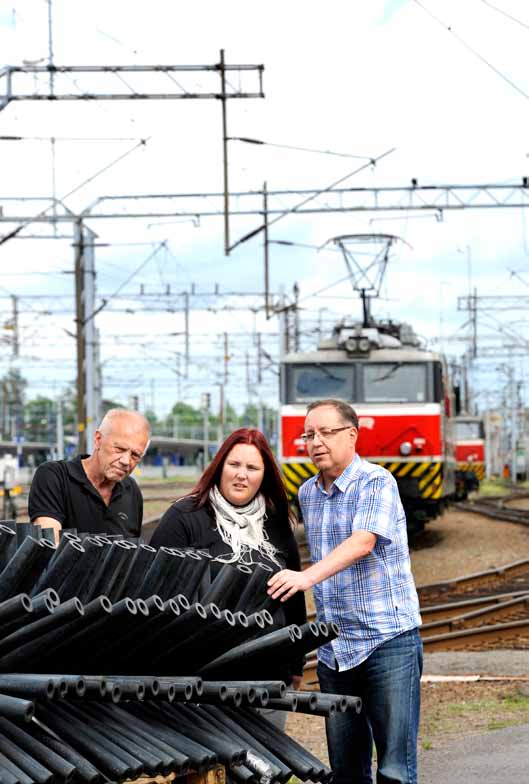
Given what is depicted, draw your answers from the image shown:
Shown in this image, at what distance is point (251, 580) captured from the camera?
14.7ft

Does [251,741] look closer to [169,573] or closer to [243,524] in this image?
[169,573]

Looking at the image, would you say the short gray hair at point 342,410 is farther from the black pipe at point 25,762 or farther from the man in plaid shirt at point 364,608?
the black pipe at point 25,762

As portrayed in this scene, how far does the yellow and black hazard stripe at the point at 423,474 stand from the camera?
21.9m

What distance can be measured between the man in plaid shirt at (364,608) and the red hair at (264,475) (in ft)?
0.58

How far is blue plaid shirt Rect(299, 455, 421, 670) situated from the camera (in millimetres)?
4977

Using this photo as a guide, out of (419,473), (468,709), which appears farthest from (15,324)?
(468,709)

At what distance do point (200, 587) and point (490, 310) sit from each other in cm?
5362

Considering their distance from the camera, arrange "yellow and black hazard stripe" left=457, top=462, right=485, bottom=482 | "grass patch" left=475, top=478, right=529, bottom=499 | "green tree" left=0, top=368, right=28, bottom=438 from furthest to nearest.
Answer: "green tree" left=0, top=368, right=28, bottom=438, "grass patch" left=475, top=478, right=529, bottom=499, "yellow and black hazard stripe" left=457, top=462, right=485, bottom=482

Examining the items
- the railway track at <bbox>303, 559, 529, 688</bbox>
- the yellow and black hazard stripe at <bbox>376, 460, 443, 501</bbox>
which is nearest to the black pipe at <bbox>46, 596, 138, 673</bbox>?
the railway track at <bbox>303, 559, 529, 688</bbox>

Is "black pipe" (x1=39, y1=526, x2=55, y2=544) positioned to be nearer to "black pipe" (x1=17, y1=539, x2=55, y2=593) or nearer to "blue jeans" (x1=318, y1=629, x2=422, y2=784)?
"black pipe" (x1=17, y1=539, x2=55, y2=593)

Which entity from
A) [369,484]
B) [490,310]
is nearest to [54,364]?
[490,310]

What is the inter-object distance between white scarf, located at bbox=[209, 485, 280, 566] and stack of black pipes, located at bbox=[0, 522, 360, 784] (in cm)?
43

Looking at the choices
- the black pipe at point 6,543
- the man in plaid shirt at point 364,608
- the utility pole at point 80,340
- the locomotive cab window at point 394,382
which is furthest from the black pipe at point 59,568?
the utility pole at point 80,340

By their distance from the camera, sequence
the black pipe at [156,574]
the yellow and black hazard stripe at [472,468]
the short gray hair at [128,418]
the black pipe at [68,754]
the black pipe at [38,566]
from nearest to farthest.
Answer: the black pipe at [68,754]
the black pipe at [38,566]
the black pipe at [156,574]
the short gray hair at [128,418]
the yellow and black hazard stripe at [472,468]
